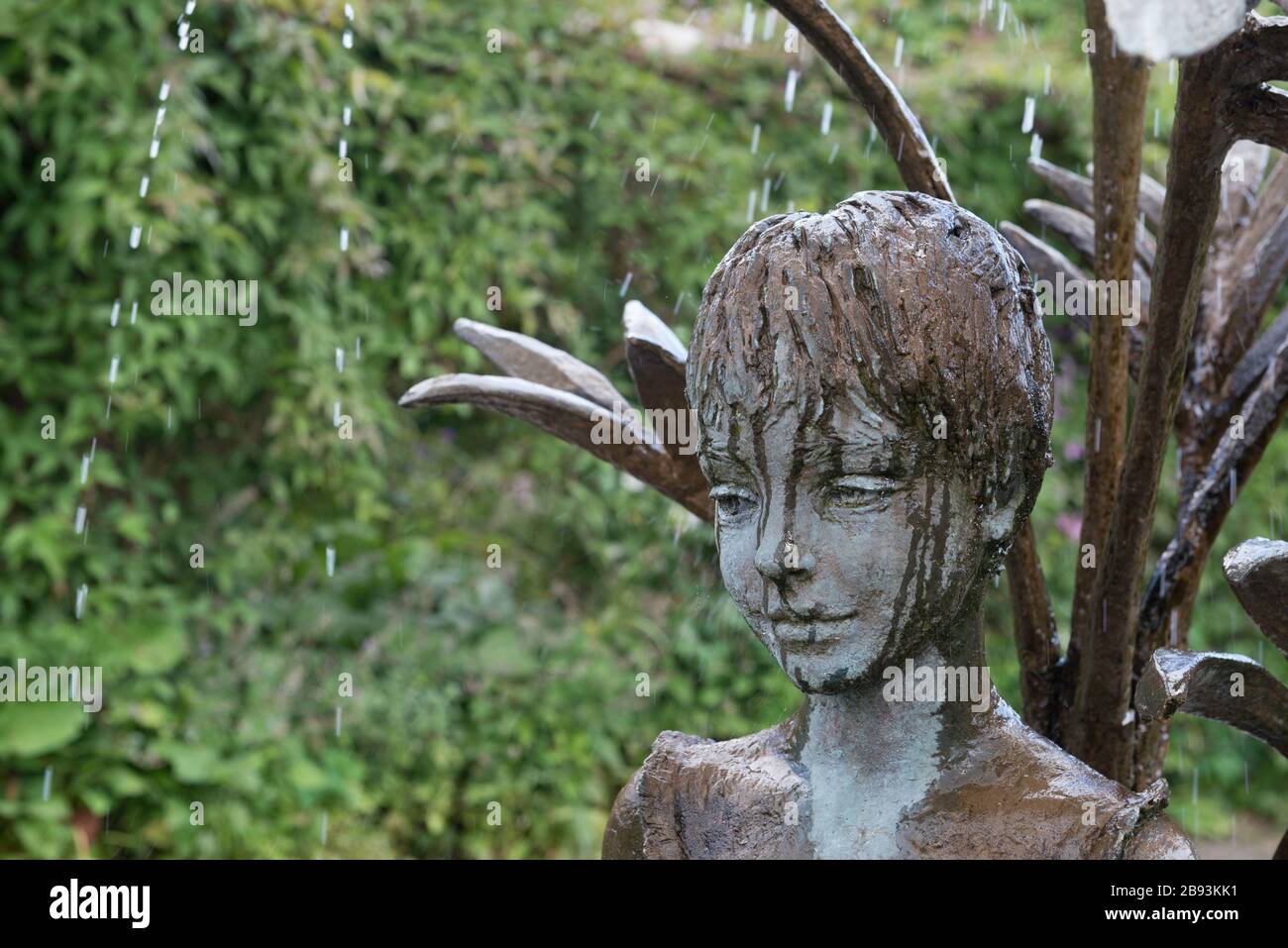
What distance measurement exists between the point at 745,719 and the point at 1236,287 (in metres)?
3.26

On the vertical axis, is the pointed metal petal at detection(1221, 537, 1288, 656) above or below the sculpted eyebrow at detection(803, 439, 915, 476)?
below

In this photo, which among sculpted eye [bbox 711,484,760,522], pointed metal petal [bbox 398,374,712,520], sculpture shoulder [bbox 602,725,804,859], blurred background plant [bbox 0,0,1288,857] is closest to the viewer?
sculpted eye [bbox 711,484,760,522]

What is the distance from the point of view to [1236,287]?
2400 millimetres

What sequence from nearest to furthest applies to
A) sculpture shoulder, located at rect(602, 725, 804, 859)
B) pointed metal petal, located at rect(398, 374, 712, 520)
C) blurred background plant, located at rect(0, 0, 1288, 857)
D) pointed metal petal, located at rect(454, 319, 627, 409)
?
sculpture shoulder, located at rect(602, 725, 804, 859) → pointed metal petal, located at rect(398, 374, 712, 520) → pointed metal petal, located at rect(454, 319, 627, 409) → blurred background plant, located at rect(0, 0, 1288, 857)

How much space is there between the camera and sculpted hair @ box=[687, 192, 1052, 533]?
1.56 meters

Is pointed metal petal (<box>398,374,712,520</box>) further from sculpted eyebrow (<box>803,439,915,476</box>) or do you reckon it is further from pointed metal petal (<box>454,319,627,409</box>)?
sculpted eyebrow (<box>803,439,915,476</box>)

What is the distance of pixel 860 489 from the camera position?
160 cm

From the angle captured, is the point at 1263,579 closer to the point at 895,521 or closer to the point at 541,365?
the point at 895,521
